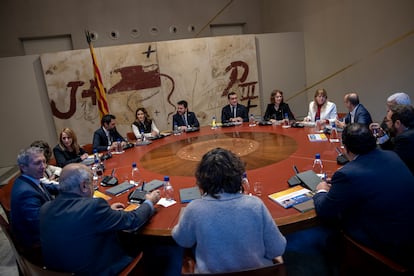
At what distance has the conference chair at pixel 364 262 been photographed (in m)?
1.50

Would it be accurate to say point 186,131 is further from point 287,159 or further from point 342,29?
point 342,29

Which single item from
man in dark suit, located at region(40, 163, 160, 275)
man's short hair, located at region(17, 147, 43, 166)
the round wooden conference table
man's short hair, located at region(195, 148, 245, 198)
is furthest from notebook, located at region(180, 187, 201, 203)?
man's short hair, located at region(17, 147, 43, 166)

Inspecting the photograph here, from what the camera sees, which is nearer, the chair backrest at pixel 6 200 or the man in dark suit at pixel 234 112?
the chair backrest at pixel 6 200

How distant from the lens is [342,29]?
6266mm

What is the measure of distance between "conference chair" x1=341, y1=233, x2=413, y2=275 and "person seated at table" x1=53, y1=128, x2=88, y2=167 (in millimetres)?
2990

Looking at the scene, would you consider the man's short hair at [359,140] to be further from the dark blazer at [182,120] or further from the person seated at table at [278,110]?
the dark blazer at [182,120]

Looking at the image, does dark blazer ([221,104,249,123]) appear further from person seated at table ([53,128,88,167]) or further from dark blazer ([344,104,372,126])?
person seated at table ([53,128,88,167])

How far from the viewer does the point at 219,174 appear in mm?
1469

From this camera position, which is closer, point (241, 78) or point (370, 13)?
point (370, 13)

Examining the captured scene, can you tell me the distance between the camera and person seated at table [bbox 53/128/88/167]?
3.65 meters

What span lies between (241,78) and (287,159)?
170 inches

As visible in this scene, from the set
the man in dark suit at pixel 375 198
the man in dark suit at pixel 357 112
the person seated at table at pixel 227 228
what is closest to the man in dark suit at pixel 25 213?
the person seated at table at pixel 227 228

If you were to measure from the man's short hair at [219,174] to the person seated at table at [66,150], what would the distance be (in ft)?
8.42

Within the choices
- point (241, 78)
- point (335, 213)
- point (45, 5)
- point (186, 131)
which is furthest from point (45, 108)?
point (335, 213)
